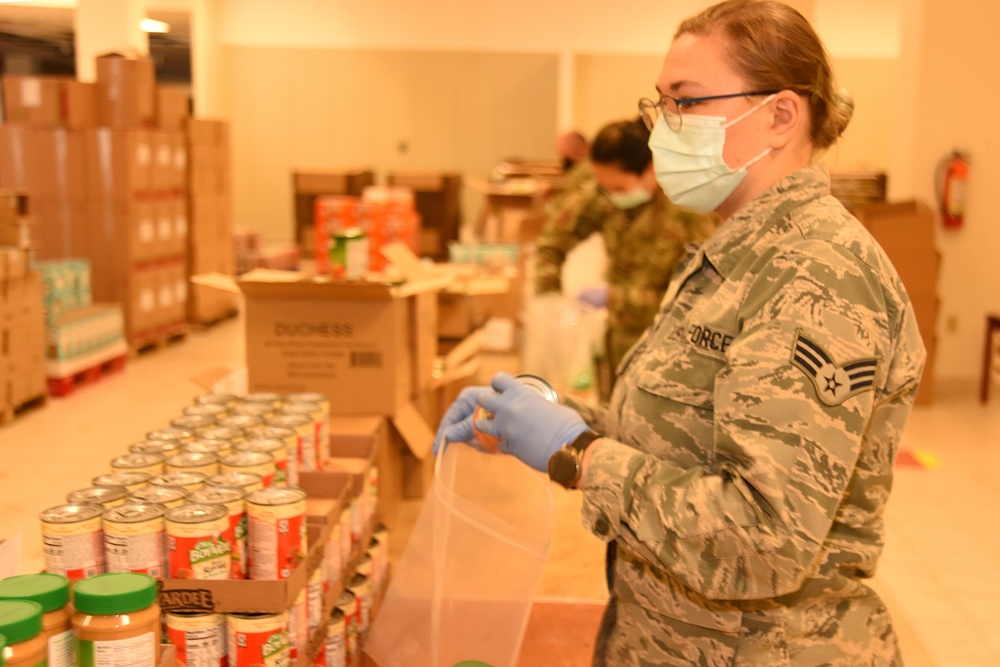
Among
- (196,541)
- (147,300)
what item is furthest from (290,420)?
(147,300)

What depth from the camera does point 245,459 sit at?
1.82 meters

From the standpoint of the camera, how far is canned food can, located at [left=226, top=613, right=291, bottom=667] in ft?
4.99

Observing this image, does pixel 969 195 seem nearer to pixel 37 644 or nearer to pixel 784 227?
pixel 784 227

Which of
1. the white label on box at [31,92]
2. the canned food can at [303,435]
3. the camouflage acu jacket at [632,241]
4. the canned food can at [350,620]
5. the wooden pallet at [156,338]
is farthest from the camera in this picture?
the wooden pallet at [156,338]

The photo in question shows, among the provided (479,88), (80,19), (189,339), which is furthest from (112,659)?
(479,88)

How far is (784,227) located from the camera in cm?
117

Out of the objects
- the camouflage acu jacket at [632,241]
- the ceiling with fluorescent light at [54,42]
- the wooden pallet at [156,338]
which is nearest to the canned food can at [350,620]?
the camouflage acu jacket at [632,241]

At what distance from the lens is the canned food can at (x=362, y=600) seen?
6.91ft

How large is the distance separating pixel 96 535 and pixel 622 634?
0.84 meters

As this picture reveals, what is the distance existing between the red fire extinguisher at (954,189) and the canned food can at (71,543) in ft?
17.7

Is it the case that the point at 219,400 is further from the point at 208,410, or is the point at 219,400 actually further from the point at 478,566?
the point at 478,566

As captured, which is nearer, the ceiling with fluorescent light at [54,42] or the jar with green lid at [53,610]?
the jar with green lid at [53,610]

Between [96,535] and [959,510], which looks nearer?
[96,535]

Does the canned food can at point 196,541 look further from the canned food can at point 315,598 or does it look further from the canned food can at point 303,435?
the canned food can at point 303,435
